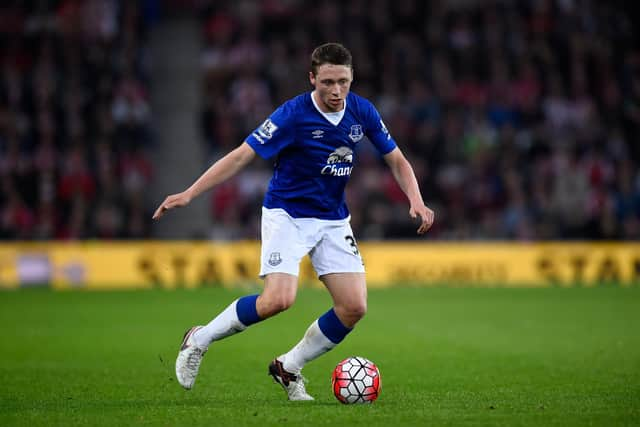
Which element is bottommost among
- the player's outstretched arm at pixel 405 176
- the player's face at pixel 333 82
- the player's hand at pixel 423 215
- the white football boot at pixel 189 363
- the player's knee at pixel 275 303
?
the white football boot at pixel 189 363

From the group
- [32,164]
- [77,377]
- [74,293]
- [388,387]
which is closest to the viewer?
[388,387]

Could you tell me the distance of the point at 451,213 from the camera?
2266 centimetres

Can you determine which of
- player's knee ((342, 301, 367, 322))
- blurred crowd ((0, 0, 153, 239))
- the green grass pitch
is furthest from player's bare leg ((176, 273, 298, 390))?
blurred crowd ((0, 0, 153, 239))

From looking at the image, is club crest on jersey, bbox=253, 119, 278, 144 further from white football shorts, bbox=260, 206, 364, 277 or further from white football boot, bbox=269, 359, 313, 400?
white football boot, bbox=269, 359, 313, 400

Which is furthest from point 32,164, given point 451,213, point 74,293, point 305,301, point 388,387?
point 388,387

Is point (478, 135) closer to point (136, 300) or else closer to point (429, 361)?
point (136, 300)

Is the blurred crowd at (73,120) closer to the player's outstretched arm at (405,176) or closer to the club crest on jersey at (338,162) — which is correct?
the player's outstretched arm at (405,176)

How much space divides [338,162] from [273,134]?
0.50 meters

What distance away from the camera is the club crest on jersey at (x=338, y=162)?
7266mm

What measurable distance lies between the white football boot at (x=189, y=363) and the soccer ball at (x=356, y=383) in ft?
3.15

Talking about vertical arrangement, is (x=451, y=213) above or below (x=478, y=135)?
below

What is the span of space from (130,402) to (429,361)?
352 centimetres

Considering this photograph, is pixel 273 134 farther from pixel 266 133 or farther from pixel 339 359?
pixel 339 359

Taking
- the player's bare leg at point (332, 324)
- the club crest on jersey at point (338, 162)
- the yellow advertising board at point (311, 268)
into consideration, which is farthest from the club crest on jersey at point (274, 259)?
the yellow advertising board at point (311, 268)
